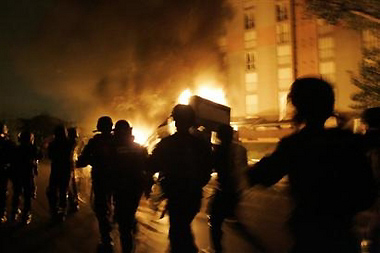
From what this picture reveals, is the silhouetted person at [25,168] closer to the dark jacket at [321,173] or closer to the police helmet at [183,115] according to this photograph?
the police helmet at [183,115]

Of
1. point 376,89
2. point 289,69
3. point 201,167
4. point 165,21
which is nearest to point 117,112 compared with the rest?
point 165,21

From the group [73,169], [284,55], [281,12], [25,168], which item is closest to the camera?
[25,168]

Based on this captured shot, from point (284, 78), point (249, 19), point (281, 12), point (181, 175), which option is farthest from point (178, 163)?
point (249, 19)

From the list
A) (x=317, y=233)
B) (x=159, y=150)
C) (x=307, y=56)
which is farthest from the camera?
(x=307, y=56)

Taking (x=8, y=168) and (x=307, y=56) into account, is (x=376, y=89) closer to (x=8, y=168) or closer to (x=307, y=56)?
(x=8, y=168)

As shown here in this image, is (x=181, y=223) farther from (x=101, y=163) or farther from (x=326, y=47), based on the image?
(x=326, y=47)

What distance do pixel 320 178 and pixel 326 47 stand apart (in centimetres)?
2923

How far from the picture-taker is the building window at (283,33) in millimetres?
31984

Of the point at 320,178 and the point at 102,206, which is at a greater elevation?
the point at 320,178

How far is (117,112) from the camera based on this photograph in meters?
38.1

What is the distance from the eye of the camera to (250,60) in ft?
111

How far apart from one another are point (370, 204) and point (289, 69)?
3013 cm

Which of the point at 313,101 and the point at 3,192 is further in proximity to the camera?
the point at 3,192

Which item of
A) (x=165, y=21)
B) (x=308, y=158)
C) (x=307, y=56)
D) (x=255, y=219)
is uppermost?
(x=165, y=21)
